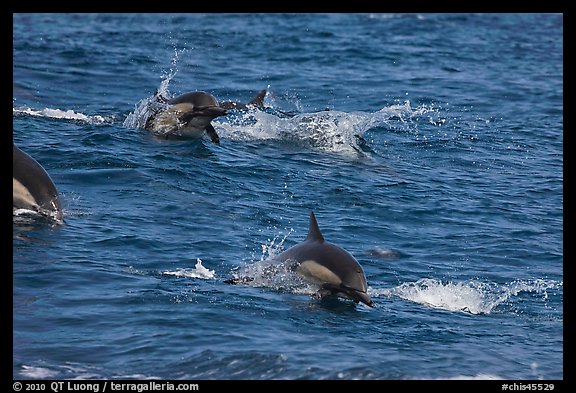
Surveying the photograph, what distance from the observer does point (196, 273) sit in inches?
540

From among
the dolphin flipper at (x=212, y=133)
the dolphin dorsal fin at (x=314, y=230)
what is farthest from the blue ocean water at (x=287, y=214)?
the dolphin dorsal fin at (x=314, y=230)

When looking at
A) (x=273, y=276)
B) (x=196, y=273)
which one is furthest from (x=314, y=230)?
(x=196, y=273)

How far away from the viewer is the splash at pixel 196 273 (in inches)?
536

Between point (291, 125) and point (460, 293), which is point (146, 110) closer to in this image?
point (291, 125)

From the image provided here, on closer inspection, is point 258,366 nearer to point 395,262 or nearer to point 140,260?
point 140,260

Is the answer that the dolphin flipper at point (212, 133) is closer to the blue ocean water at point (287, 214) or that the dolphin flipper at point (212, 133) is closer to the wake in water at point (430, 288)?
the blue ocean water at point (287, 214)

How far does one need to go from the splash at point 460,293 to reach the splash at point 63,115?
9.41m

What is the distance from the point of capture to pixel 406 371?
36.2 ft

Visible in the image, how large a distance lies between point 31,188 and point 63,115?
7840 millimetres

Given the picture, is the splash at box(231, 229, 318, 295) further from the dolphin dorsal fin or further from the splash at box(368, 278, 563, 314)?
the splash at box(368, 278, 563, 314)

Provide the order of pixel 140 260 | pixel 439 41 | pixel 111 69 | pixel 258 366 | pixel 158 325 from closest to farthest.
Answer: pixel 258 366 → pixel 158 325 → pixel 140 260 → pixel 111 69 → pixel 439 41

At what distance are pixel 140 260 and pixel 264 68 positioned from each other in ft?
54.7

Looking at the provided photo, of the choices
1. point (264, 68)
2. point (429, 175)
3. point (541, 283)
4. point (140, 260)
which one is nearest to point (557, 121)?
point (429, 175)
